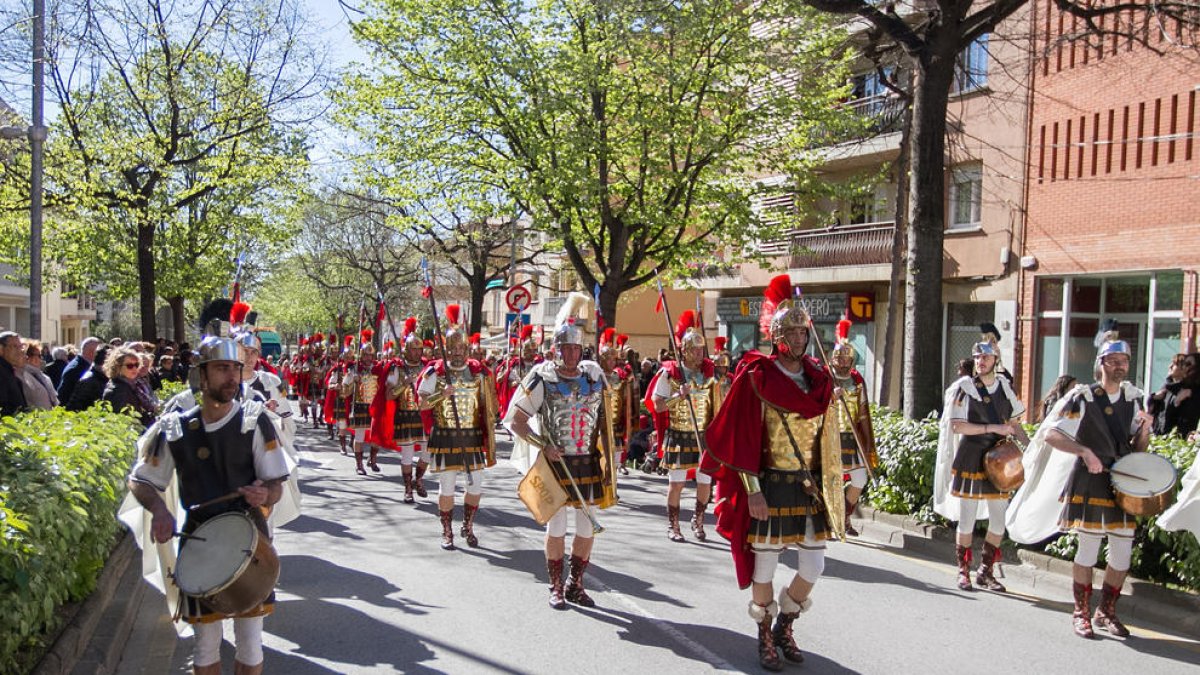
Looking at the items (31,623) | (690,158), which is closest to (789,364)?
(31,623)

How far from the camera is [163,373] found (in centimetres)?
1773

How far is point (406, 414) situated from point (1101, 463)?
8.88 m

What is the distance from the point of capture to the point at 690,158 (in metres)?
20.6

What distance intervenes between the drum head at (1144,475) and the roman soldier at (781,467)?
203cm

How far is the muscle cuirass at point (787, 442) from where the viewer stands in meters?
6.02

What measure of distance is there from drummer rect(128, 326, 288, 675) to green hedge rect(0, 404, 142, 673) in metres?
0.59

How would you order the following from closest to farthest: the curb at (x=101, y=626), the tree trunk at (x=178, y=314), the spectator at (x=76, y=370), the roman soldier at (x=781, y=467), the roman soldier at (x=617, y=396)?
the curb at (x=101, y=626)
the roman soldier at (x=781, y=467)
the roman soldier at (x=617, y=396)
the spectator at (x=76, y=370)
the tree trunk at (x=178, y=314)

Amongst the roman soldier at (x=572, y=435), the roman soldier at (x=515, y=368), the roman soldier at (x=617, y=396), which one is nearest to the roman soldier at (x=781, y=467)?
the roman soldier at (x=572, y=435)

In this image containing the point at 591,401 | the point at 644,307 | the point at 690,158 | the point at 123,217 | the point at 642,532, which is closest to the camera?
the point at 591,401

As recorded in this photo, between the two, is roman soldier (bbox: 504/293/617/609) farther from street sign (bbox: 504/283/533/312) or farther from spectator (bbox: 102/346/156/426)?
street sign (bbox: 504/283/533/312)

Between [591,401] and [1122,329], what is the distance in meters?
14.7

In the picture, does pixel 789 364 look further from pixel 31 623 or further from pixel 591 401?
pixel 31 623

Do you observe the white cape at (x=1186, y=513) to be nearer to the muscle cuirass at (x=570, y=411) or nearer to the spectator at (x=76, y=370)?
the muscle cuirass at (x=570, y=411)

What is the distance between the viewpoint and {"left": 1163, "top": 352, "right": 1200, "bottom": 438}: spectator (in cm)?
1062
